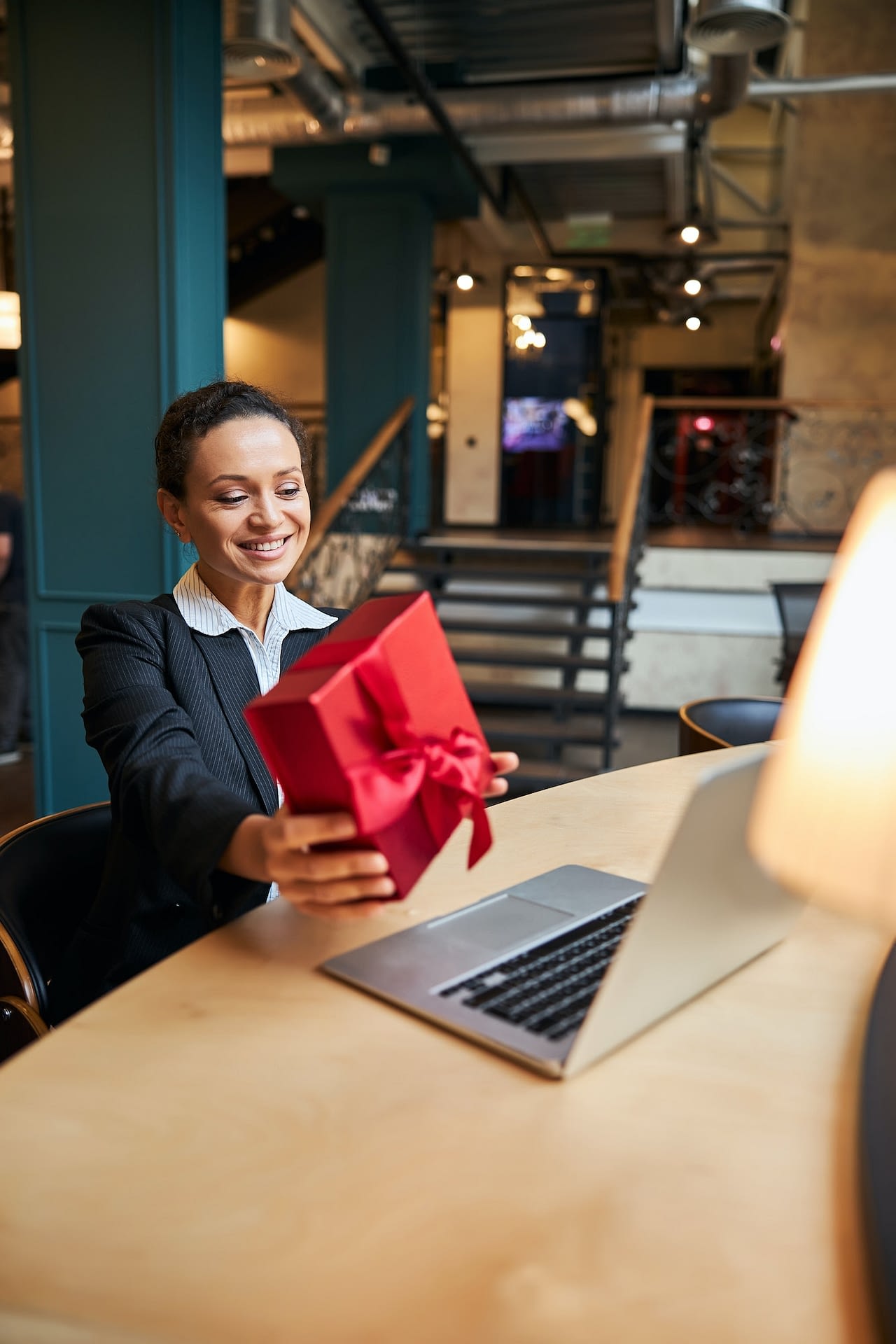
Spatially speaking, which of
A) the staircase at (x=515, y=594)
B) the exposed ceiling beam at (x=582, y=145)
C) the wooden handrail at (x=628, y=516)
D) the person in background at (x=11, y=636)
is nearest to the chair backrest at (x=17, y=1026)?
the staircase at (x=515, y=594)

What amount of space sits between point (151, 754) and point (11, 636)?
467cm

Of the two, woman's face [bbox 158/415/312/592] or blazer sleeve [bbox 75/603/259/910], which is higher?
woman's face [bbox 158/415/312/592]

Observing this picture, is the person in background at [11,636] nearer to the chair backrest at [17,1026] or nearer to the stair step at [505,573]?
the stair step at [505,573]

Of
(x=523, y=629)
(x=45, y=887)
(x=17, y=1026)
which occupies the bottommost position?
(x=523, y=629)

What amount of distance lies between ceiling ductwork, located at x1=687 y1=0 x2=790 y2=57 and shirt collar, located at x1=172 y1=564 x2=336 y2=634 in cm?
406

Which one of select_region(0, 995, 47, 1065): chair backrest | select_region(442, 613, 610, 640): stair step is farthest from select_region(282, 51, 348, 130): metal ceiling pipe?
select_region(0, 995, 47, 1065): chair backrest

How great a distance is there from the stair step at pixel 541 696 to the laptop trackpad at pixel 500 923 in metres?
4.59

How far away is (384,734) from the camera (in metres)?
0.81

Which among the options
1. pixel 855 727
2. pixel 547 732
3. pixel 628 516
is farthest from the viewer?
pixel 628 516

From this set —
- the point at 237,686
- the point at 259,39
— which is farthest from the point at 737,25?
the point at 237,686

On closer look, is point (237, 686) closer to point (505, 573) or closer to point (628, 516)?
point (628, 516)

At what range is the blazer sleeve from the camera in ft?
3.26

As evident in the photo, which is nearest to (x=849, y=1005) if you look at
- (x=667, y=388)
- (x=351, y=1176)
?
(x=351, y=1176)

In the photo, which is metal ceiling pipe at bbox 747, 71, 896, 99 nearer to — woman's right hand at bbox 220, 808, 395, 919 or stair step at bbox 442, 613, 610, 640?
stair step at bbox 442, 613, 610, 640
